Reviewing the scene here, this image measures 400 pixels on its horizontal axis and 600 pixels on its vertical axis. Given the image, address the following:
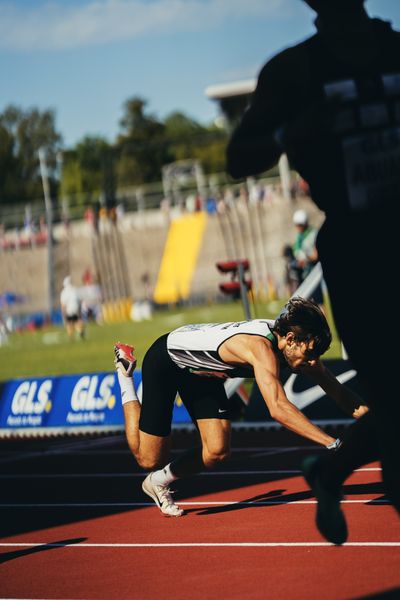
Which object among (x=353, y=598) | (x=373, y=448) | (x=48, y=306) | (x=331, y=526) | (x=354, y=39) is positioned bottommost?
(x=48, y=306)

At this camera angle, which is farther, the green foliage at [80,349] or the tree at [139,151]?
the tree at [139,151]

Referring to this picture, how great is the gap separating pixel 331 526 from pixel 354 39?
1.76m

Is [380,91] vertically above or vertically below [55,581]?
above

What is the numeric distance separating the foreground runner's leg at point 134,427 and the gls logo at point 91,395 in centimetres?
519

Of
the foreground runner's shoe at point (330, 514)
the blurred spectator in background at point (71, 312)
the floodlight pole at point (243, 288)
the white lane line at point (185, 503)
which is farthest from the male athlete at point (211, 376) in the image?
the blurred spectator in background at point (71, 312)

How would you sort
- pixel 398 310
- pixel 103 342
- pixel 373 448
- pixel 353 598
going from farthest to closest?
pixel 103 342, pixel 353 598, pixel 373 448, pixel 398 310

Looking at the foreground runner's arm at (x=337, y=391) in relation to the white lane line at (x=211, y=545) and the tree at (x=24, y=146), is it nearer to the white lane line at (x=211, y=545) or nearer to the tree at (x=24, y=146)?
the white lane line at (x=211, y=545)

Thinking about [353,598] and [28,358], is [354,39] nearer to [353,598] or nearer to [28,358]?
[353,598]

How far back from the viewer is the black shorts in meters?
7.45

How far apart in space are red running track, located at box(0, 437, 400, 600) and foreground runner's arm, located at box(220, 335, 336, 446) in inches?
26.3

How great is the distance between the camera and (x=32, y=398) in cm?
1361

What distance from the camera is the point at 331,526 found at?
4297 millimetres

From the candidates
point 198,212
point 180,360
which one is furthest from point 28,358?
point 198,212

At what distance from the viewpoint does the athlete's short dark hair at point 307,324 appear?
612 centimetres
